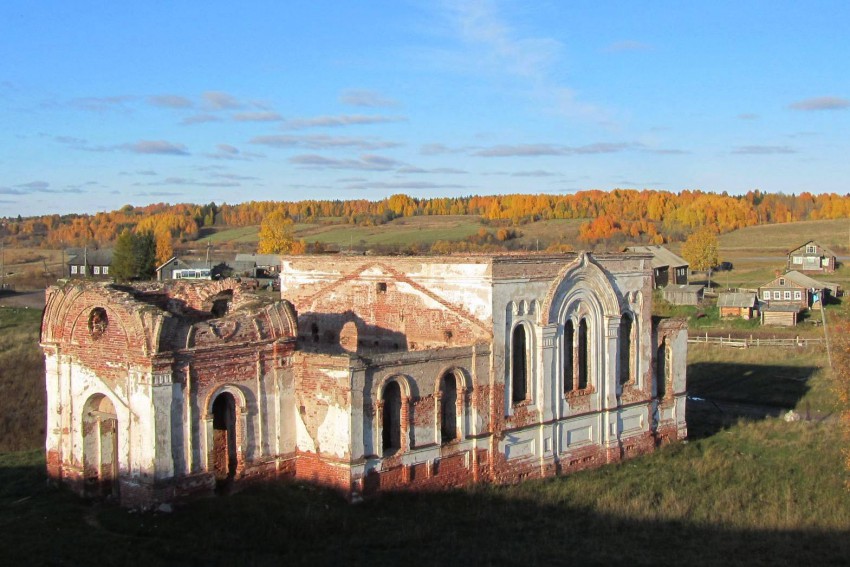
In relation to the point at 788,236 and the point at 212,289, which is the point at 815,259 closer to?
the point at 788,236

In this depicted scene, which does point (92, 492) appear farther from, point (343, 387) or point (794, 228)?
point (794, 228)

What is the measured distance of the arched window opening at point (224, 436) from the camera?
17.3 meters

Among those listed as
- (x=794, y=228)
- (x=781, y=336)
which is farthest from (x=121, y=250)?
(x=794, y=228)

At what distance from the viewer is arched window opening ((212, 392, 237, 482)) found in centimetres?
1733

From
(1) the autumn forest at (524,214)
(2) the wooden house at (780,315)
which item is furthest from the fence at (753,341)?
(1) the autumn forest at (524,214)

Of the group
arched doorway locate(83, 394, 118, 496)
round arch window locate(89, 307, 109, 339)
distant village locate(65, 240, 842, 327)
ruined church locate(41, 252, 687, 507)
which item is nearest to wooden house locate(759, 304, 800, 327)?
distant village locate(65, 240, 842, 327)

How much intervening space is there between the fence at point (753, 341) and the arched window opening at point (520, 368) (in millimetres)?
26956

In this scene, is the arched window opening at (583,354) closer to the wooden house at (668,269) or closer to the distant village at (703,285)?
the distant village at (703,285)

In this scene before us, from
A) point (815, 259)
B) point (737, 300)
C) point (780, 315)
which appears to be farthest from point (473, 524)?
point (815, 259)

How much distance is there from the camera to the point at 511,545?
1564cm

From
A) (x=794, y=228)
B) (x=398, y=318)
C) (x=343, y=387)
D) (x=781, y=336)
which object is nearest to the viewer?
(x=343, y=387)

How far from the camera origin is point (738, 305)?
177ft

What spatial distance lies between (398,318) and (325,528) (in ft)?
20.6

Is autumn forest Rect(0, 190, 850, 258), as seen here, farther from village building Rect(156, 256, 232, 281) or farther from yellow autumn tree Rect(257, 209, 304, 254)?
village building Rect(156, 256, 232, 281)
